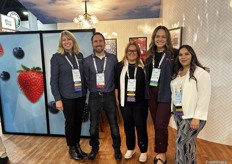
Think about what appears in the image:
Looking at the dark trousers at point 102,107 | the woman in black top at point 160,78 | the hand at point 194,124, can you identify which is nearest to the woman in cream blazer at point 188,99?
the hand at point 194,124

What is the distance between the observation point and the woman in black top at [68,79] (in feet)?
7.40

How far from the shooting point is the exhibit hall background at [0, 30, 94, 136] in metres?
2.95

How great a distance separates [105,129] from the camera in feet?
11.4

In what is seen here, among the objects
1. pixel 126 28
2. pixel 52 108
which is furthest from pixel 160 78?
pixel 126 28

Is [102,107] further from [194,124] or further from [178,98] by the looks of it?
[194,124]

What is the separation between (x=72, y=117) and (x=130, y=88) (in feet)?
2.71

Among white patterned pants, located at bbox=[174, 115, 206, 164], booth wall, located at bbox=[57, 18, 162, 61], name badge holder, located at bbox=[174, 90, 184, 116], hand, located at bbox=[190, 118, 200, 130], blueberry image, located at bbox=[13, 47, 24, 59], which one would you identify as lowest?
white patterned pants, located at bbox=[174, 115, 206, 164]

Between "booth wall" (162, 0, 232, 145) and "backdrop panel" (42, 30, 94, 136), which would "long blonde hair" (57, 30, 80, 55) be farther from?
"booth wall" (162, 0, 232, 145)

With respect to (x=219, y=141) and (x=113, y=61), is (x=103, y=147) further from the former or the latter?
(x=219, y=141)

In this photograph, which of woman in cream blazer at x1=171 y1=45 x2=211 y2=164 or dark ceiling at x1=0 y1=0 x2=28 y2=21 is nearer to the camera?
woman in cream blazer at x1=171 y1=45 x2=211 y2=164

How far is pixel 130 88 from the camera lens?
2.17m

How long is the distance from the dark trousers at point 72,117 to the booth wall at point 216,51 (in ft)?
6.54

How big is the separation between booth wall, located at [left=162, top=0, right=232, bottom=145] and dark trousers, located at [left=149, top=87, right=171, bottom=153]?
121 cm

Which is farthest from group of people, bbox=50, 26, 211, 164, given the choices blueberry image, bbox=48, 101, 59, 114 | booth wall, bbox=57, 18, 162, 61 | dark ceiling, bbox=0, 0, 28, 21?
dark ceiling, bbox=0, 0, 28, 21
